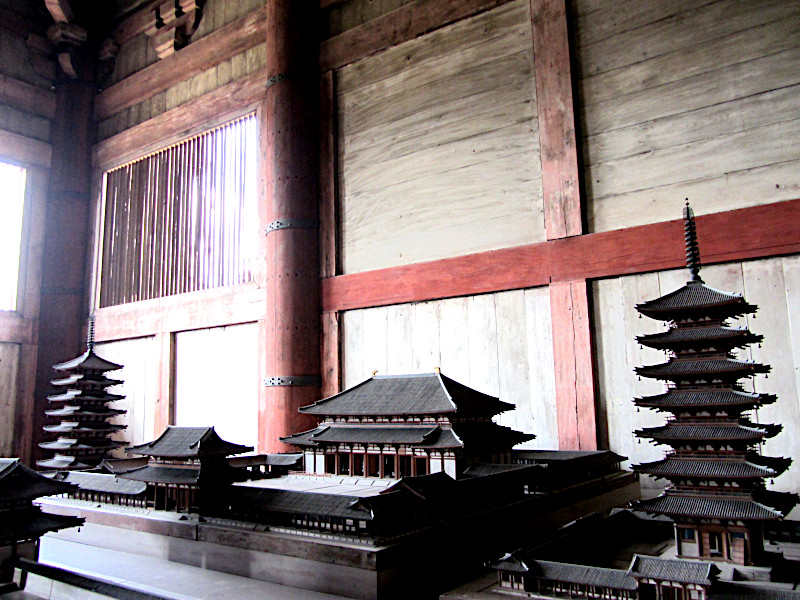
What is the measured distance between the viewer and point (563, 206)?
24.6 ft

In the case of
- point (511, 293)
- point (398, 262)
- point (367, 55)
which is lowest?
A: point (511, 293)

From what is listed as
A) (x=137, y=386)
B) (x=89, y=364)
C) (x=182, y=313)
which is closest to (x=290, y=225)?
(x=182, y=313)

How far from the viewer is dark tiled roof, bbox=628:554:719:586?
3803 millimetres

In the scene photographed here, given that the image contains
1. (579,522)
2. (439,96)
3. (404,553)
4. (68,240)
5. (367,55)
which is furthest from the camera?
(68,240)

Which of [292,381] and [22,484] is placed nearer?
[22,484]

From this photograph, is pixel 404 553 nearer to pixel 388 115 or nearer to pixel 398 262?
pixel 398 262

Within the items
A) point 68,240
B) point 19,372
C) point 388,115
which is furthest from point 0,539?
point 68,240

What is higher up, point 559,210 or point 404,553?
point 559,210

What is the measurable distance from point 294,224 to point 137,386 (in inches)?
201

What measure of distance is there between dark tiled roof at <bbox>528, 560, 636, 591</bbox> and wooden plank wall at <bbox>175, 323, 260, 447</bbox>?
6549mm

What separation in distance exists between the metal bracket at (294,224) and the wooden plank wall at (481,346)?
1.56 metres

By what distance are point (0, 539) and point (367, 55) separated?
25.5 ft

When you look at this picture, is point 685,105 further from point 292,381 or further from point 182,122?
point 182,122

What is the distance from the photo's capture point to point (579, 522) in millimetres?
5387
